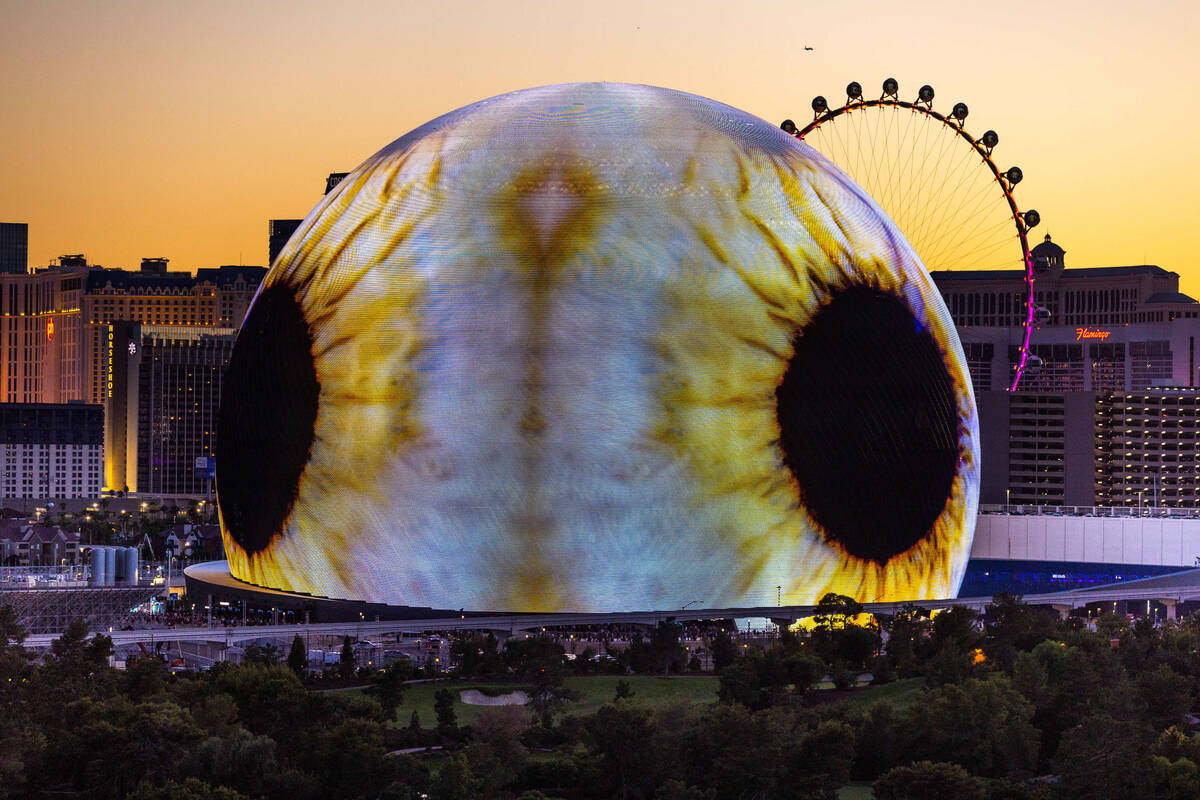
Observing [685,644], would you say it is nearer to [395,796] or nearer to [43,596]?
[395,796]

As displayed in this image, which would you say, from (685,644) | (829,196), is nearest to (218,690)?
(685,644)

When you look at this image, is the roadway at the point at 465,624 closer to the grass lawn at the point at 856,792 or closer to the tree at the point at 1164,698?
the tree at the point at 1164,698

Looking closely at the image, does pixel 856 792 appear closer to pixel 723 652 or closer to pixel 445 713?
pixel 445 713

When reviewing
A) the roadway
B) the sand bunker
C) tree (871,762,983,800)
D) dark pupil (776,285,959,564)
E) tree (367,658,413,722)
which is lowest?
tree (871,762,983,800)

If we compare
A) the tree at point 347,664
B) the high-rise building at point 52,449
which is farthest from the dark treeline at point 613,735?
the high-rise building at point 52,449

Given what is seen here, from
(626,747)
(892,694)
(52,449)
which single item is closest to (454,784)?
(626,747)

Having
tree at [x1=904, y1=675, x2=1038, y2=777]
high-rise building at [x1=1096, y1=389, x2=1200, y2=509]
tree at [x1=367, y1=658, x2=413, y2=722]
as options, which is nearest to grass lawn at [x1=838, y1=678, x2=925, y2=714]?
tree at [x1=904, y1=675, x2=1038, y2=777]

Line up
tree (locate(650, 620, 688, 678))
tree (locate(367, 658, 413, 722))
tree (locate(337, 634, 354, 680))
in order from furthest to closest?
tree (locate(650, 620, 688, 678)) < tree (locate(337, 634, 354, 680)) < tree (locate(367, 658, 413, 722))

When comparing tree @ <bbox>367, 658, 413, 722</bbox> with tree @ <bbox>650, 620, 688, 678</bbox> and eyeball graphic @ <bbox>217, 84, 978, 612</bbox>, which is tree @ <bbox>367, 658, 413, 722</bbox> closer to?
tree @ <bbox>650, 620, 688, 678</bbox>
